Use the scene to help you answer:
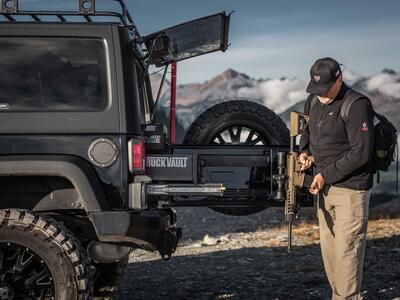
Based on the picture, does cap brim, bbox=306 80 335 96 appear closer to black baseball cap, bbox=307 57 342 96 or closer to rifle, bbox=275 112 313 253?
black baseball cap, bbox=307 57 342 96

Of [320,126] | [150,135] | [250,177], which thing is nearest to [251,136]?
[250,177]

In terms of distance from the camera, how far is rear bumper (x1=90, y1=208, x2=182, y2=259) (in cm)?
416

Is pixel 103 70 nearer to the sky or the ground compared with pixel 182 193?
nearer to the sky

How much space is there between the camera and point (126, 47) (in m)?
4.33

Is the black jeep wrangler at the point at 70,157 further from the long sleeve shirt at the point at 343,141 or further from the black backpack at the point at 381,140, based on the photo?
the black backpack at the point at 381,140

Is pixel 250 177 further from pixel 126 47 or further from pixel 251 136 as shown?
pixel 126 47

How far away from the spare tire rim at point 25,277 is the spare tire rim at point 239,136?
2709 millimetres

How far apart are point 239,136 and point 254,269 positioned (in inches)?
76.8

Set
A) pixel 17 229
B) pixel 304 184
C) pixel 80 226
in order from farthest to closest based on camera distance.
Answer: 1. pixel 304 184
2. pixel 80 226
3. pixel 17 229

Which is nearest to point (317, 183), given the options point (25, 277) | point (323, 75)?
point (323, 75)

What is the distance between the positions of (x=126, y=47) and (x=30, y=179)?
110 cm

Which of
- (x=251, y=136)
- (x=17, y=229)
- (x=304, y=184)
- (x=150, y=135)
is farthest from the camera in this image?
(x=251, y=136)

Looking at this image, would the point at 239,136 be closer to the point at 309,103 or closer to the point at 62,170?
the point at 309,103

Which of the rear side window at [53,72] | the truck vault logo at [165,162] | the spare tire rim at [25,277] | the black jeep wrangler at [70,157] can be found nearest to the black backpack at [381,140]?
the black jeep wrangler at [70,157]
